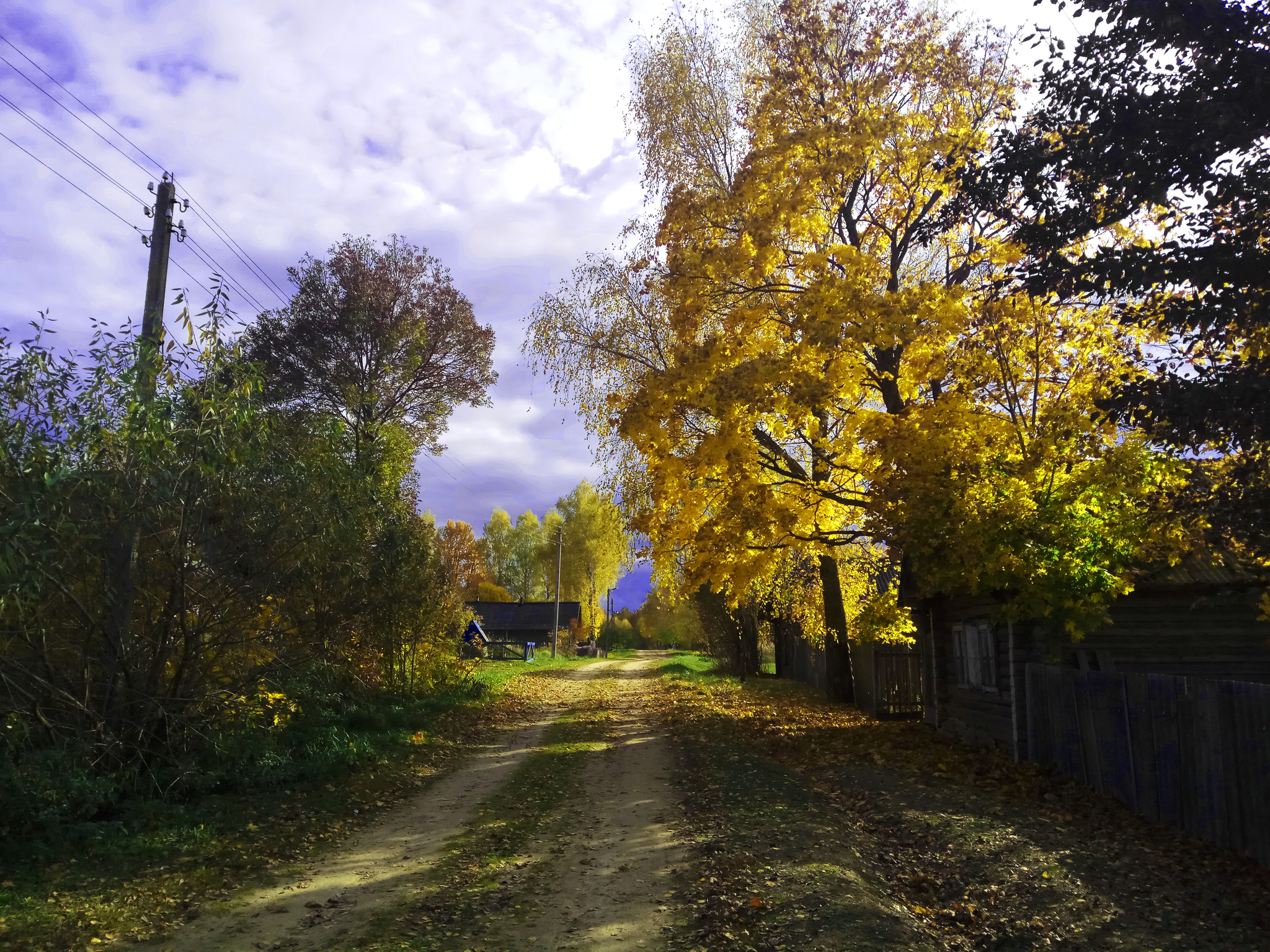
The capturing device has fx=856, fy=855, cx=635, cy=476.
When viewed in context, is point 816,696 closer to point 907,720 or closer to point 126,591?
point 907,720

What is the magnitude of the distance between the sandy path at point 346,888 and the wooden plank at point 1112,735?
27.4 ft

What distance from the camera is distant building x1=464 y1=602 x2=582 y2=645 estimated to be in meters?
67.8

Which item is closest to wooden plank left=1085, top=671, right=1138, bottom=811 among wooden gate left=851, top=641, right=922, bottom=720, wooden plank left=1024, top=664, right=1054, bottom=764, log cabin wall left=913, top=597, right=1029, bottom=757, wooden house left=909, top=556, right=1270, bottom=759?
wooden plank left=1024, top=664, right=1054, bottom=764

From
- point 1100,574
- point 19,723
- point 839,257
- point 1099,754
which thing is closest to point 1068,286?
point 1100,574

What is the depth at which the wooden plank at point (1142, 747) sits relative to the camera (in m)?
10.4

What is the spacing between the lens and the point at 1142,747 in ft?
34.7

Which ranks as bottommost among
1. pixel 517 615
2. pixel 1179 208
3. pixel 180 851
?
pixel 180 851

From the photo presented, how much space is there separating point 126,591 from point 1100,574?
13.2m

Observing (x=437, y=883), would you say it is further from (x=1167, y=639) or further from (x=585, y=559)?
(x=585, y=559)

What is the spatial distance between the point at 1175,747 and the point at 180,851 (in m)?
11.0

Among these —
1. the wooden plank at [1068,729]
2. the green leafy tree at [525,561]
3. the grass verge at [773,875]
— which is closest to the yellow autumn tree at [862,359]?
the wooden plank at [1068,729]

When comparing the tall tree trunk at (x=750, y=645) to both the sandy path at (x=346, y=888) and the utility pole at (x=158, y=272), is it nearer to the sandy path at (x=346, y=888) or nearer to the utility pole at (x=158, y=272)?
the sandy path at (x=346, y=888)

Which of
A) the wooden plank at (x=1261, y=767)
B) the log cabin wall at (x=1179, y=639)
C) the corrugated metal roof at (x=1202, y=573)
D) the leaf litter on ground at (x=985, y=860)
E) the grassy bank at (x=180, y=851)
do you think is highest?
the corrugated metal roof at (x=1202, y=573)

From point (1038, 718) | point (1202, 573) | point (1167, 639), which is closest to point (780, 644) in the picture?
point (1167, 639)
